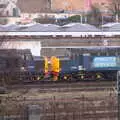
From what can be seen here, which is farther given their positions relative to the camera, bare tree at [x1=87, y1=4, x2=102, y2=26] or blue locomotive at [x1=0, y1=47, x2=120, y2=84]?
bare tree at [x1=87, y1=4, x2=102, y2=26]

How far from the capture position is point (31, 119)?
12.7m

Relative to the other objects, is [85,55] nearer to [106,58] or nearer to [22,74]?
[106,58]

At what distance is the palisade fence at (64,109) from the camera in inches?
588

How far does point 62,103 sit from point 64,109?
3.20 ft

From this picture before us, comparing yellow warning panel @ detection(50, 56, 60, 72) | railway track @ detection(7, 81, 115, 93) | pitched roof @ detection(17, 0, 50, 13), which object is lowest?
pitched roof @ detection(17, 0, 50, 13)

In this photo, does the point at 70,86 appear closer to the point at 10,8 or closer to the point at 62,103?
the point at 62,103

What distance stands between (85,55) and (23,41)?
6.48 m

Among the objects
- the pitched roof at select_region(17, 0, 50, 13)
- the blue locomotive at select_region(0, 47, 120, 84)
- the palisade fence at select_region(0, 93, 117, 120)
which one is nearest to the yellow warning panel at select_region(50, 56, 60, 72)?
the blue locomotive at select_region(0, 47, 120, 84)

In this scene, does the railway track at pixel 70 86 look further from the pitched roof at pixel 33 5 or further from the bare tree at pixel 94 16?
the pitched roof at pixel 33 5

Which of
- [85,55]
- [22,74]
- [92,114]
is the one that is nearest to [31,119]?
[92,114]

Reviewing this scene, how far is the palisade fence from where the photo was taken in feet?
49.0

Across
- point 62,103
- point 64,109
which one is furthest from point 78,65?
point 64,109

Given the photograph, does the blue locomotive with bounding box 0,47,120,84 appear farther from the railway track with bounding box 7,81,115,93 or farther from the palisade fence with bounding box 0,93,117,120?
the palisade fence with bounding box 0,93,117,120

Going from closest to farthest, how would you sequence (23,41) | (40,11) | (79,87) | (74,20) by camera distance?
(79,87)
(23,41)
(74,20)
(40,11)
